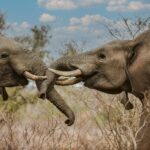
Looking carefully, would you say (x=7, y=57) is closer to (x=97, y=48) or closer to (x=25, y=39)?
(x=97, y=48)

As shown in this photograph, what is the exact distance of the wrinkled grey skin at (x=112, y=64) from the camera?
8.25 meters

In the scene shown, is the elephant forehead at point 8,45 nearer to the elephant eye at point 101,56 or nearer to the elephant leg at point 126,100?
the elephant eye at point 101,56

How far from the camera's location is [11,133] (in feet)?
30.2

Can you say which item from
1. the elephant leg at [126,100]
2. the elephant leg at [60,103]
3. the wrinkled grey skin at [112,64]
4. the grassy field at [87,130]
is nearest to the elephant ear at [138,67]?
the wrinkled grey skin at [112,64]

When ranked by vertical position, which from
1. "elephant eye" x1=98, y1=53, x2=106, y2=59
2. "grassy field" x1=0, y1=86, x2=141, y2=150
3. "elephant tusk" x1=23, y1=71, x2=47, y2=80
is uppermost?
"elephant eye" x1=98, y1=53, x2=106, y2=59

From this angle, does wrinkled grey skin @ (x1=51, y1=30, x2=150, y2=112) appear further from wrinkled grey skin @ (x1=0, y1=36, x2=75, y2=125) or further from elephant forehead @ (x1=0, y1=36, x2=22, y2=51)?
elephant forehead @ (x1=0, y1=36, x2=22, y2=51)

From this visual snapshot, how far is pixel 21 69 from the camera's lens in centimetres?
841

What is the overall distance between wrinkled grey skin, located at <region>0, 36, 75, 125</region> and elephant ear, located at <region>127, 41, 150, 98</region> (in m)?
0.93

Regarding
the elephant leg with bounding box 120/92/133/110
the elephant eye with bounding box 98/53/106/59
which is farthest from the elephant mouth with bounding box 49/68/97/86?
the elephant leg with bounding box 120/92/133/110

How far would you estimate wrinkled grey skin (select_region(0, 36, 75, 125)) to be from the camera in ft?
27.5

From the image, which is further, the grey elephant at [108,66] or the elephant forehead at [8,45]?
the elephant forehead at [8,45]

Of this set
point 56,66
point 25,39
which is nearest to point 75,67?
point 56,66

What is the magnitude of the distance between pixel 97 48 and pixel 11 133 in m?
1.67

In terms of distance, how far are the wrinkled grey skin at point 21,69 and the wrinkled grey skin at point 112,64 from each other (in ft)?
0.96
